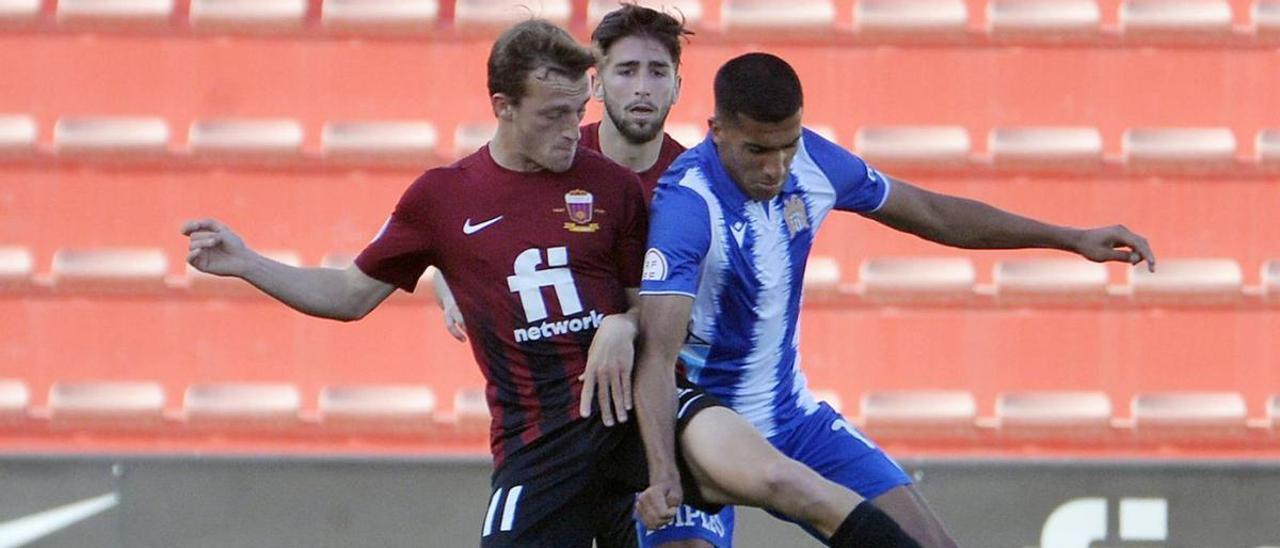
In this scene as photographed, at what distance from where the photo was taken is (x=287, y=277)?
13.1 ft

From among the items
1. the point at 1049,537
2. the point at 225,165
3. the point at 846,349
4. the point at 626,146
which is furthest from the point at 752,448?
the point at 225,165

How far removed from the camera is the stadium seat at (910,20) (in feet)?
23.3

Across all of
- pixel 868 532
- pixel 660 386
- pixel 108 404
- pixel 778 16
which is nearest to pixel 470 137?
pixel 778 16

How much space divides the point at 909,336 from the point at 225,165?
248 cm

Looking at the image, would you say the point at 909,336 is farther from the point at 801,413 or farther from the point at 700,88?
the point at 801,413

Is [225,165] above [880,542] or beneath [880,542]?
above

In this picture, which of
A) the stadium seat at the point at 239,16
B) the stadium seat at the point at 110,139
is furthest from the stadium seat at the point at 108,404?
the stadium seat at the point at 239,16

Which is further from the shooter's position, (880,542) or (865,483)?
(865,483)

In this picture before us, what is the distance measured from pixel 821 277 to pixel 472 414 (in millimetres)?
1306

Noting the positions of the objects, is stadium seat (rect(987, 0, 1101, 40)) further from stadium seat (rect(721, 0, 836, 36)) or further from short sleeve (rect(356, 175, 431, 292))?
short sleeve (rect(356, 175, 431, 292))

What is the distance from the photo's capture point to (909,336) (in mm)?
6863

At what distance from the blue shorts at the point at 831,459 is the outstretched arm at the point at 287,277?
0.75 m

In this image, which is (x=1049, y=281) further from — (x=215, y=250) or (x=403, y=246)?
(x=215, y=250)

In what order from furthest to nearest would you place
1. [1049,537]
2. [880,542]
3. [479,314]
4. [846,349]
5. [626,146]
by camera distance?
[846,349] → [1049,537] → [626,146] → [479,314] → [880,542]
